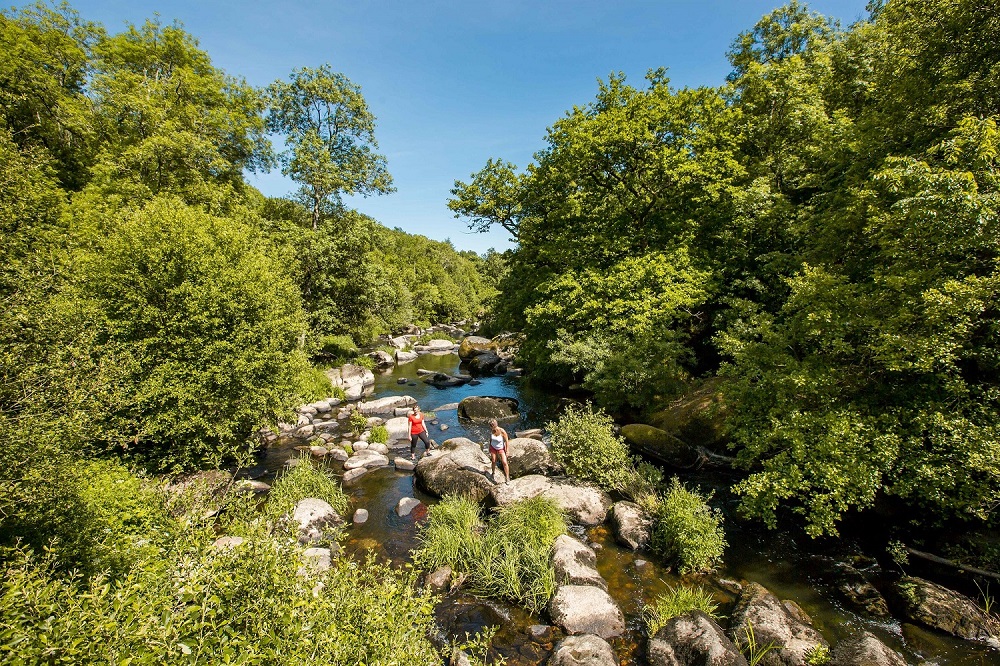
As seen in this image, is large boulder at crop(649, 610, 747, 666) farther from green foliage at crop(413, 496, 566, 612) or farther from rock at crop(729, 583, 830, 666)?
green foliage at crop(413, 496, 566, 612)

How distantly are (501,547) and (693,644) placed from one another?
4.58 meters

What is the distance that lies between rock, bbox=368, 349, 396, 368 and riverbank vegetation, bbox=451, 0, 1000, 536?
15.9 m

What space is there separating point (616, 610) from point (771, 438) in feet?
18.4

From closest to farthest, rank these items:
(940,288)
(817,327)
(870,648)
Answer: (870,648) < (940,288) < (817,327)

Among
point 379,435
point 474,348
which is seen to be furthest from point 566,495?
point 474,348

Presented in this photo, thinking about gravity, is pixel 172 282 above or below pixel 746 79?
below

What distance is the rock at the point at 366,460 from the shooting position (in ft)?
53.2

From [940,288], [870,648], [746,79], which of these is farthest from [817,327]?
[746,79]

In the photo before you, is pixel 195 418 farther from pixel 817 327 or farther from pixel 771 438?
pixel 817 327

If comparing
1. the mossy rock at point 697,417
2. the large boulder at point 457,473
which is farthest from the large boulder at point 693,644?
the mossy rock at point 697,417

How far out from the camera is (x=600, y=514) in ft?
40.9

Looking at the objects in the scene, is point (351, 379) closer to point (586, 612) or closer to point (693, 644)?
point (586, 612)

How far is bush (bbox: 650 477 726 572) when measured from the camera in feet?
33.1

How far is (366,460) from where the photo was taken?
16531 mm
